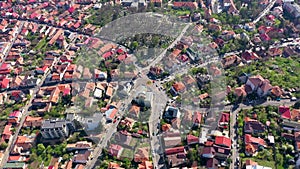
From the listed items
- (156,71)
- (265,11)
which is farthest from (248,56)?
(265,11)

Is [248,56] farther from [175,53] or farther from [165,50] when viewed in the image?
[165,50]

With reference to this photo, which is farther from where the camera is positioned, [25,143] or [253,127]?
[25,143]

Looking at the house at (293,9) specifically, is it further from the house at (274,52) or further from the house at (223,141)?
the house at (223,141)

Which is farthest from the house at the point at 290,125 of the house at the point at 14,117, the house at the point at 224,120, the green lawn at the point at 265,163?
the house at the point at 14,117

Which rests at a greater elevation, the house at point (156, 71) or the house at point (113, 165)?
the house at point (156, 71)

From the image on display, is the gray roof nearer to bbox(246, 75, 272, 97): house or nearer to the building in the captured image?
the building
